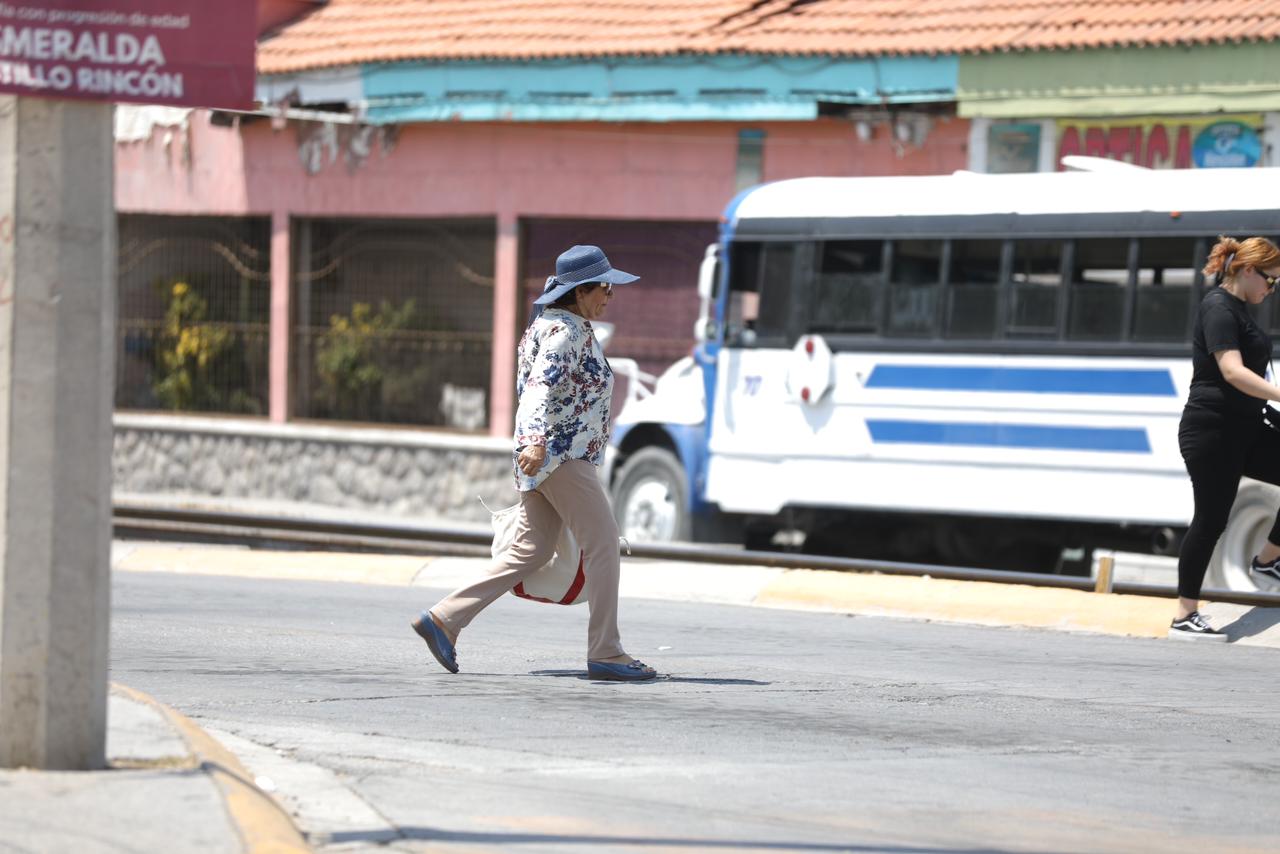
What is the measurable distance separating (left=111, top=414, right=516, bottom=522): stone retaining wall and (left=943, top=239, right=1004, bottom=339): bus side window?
7326 mm

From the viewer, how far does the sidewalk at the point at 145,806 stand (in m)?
4.88

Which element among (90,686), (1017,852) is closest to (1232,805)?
(1017,852)

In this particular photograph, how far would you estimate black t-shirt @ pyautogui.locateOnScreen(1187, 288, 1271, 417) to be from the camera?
371 inches

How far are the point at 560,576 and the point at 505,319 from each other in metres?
13.8

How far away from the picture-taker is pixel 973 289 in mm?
14625

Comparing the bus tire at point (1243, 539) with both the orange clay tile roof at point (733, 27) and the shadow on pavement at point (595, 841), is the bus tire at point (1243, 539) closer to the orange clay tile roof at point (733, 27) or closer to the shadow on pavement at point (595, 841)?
the orange clay tile roof at point (733, 27)

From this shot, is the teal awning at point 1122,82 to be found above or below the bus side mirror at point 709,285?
above

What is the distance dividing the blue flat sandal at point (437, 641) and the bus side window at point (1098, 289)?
23.2 feet

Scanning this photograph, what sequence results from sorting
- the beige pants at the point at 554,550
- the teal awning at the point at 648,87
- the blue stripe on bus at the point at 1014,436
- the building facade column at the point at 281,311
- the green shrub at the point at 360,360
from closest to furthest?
the beige pants at the point at 554,550 < the blue stripe on bus at the point at 1014,436 < the teal awning at the point at 648,87 < the green shrub at the point at 360,360 < the building facade column at the point at 281,311

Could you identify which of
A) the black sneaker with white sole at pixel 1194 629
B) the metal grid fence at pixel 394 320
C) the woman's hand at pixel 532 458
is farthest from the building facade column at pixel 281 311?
the woman's hand at pixel 532 458

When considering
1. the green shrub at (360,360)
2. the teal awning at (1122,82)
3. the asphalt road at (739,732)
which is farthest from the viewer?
the green shrub at (360,360)

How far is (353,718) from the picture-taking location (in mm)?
7254

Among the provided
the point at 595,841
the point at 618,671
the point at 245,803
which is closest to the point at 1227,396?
the point at 618,671

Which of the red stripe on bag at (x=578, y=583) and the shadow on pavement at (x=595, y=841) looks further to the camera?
the red stripe on bag at (x=578, y=583)
